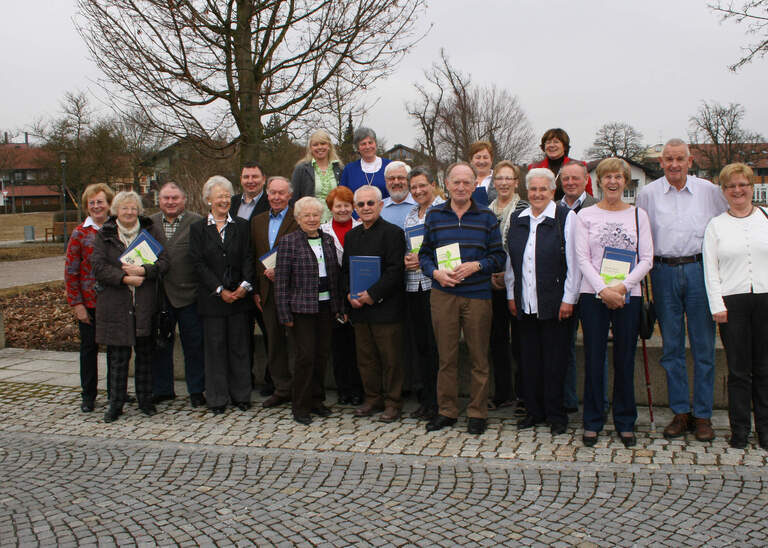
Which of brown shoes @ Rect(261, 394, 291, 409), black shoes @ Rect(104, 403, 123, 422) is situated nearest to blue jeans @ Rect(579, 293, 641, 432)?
brown shoes @ Rect(261, 394, 291, 409)

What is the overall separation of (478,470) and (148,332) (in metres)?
3.37

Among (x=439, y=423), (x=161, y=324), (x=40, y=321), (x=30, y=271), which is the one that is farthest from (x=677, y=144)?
(x=30, y=271)

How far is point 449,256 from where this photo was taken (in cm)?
532

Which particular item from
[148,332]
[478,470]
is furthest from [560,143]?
[148,332]

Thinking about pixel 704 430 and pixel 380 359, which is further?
→ pixel 380 359

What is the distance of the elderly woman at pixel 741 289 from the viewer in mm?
4875

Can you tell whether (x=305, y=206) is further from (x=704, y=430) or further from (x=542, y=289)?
(x=704, y=430)

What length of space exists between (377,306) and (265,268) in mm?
1201

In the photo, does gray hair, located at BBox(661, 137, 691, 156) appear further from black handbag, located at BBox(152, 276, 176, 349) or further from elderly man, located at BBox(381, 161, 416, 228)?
black handbag, located at BBox(152, 276, 176, 349)

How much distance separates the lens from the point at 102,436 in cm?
577

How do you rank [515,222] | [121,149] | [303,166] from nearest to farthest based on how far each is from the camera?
[515,222] → [303,166] → [121,149]

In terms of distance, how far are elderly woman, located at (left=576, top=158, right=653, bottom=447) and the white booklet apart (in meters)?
0.93

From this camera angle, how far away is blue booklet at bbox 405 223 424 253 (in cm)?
581

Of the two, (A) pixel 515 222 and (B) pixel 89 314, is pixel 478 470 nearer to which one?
(A) pixel 515 222
